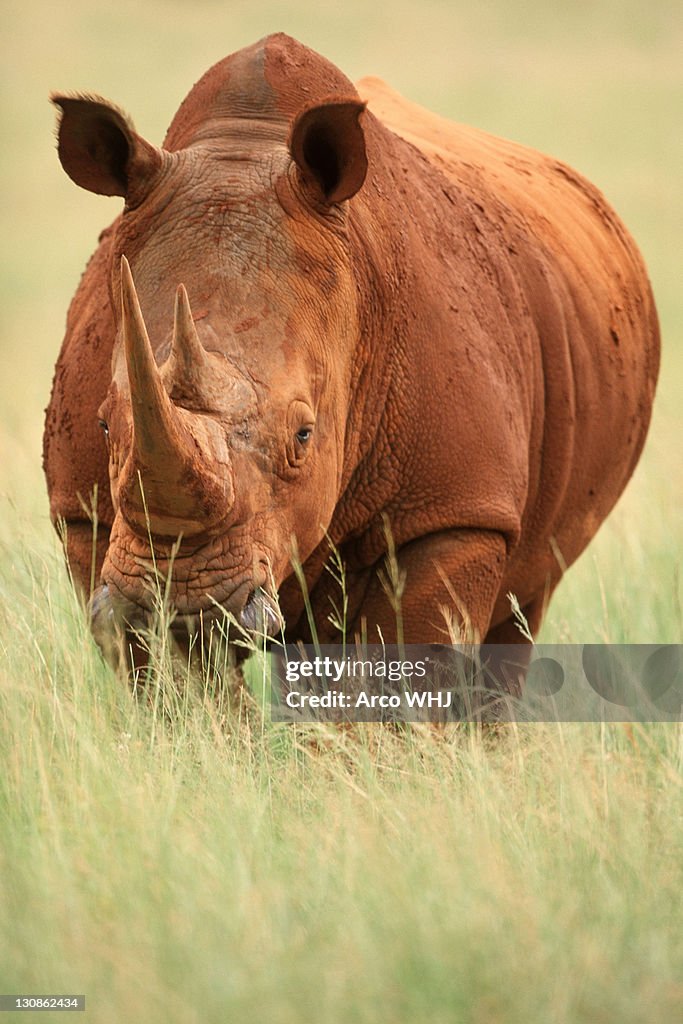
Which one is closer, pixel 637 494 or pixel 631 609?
pixel 631 609

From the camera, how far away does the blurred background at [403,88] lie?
1241 centimetres

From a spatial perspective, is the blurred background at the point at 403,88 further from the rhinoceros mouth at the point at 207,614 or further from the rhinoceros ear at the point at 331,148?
the rhinoceros mouth at the point at 207,614

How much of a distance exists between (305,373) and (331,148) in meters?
0.62

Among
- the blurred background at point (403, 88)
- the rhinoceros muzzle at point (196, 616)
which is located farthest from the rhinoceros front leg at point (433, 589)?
the blurred background at point (403, 88)

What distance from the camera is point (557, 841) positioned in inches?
153

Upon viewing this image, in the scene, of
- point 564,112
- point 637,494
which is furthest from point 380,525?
point 564,112

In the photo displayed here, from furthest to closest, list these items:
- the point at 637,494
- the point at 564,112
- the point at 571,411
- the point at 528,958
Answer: the point at 564,112 < the point at 637,494 < the point at 571,411 < the point at 528,958

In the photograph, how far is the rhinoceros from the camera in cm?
412

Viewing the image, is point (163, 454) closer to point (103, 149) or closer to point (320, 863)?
point (320, 863)

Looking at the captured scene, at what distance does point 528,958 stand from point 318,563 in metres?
1.90

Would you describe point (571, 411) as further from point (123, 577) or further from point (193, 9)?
point (193, 9)

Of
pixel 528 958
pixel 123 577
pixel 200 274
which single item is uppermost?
pixel 200 274

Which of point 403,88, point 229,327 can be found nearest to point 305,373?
point 229,327

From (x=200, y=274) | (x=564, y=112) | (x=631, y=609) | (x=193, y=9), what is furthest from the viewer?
(x=564, y=112)
